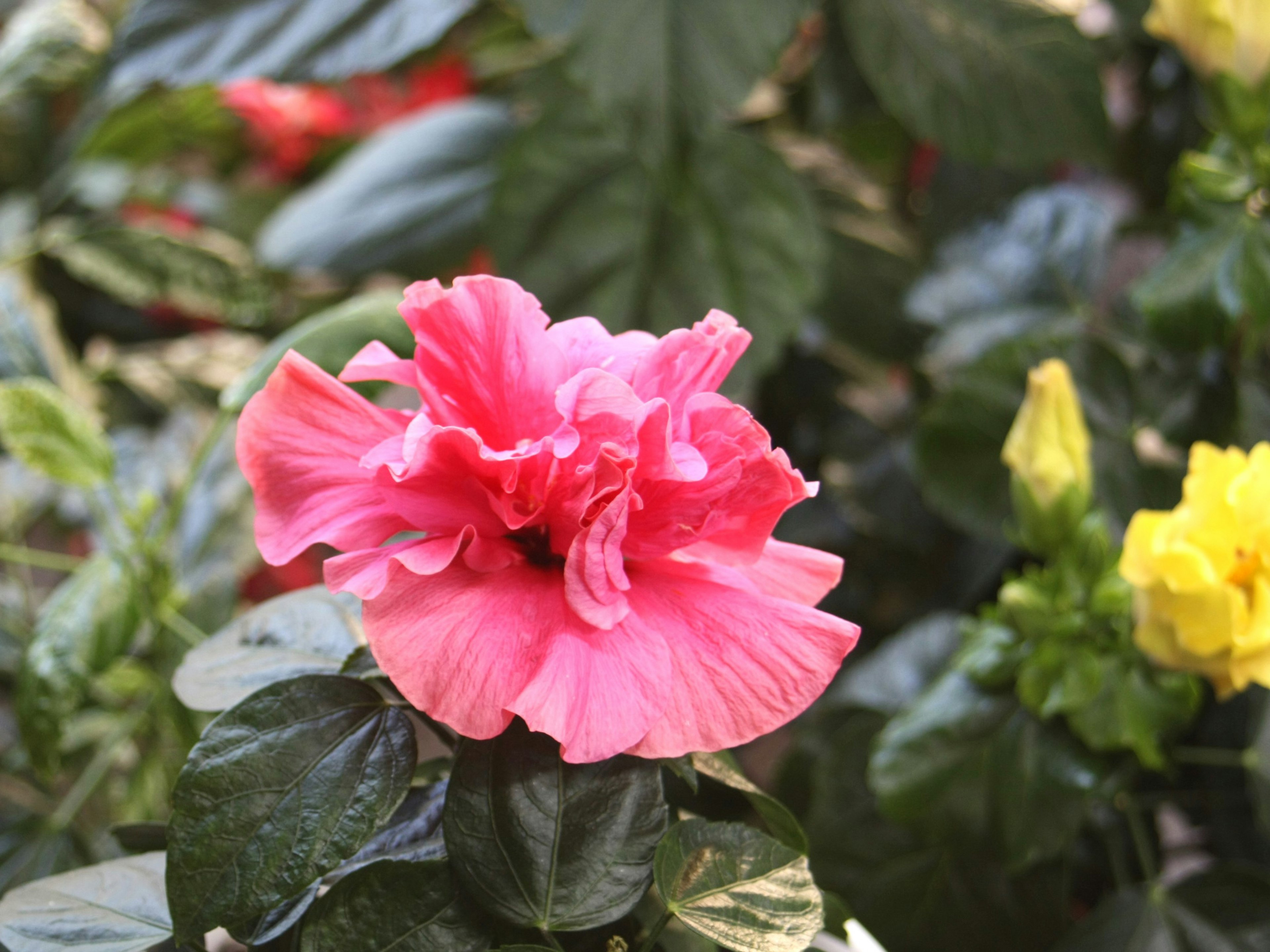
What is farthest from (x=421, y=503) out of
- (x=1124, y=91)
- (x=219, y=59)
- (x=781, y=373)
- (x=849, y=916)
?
(x=1124, y=91)

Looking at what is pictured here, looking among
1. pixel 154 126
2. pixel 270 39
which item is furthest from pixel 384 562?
pixel 154 126

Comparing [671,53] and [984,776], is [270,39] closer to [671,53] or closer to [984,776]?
[671,53]

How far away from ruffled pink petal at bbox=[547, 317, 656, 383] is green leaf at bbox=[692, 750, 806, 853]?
0.11 m

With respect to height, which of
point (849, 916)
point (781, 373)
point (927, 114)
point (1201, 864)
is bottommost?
point (1201, 864)

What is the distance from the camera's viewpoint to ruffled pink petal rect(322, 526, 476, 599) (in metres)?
0.23

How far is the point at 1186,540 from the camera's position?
373 mm

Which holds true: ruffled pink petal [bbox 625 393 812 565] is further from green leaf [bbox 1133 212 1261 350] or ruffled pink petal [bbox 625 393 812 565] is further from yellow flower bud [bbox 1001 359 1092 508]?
green leaf [bbox 1133 212 1261 350]

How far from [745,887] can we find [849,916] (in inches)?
3.4

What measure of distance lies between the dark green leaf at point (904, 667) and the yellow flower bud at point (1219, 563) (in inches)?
9.1

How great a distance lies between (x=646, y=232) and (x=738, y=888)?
0.54m

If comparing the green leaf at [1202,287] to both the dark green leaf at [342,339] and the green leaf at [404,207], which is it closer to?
the dark green leaf at [342,339]

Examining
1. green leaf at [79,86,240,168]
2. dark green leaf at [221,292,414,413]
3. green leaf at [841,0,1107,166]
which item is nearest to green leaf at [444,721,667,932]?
dark green leaf at [221,292,414,413]

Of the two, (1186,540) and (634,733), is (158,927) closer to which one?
(634,733)

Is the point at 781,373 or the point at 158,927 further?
the point at 781,373
